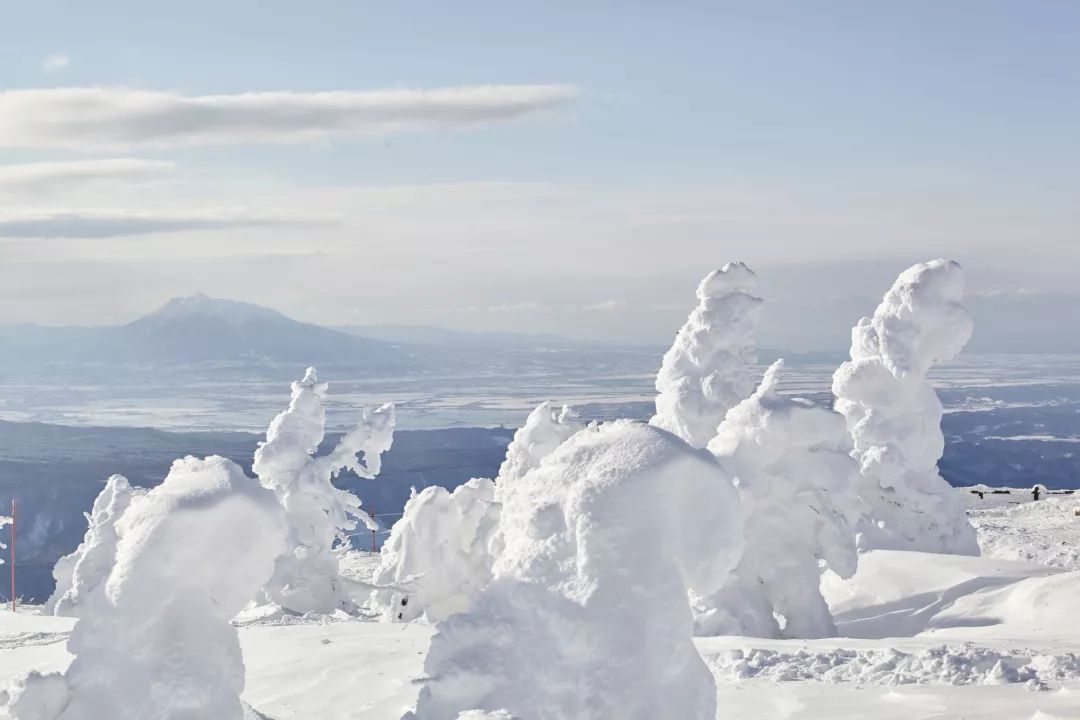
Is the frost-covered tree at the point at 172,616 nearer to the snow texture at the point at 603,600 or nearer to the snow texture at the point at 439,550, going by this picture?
the snow texture at the point at 603,600

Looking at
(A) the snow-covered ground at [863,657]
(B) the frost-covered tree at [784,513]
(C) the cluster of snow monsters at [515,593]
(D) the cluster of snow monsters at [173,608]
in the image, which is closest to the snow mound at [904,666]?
(A) the snow-covered ground at [863,657]

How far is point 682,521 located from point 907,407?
25788 millimetres

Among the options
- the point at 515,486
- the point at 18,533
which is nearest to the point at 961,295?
the point at 515,486

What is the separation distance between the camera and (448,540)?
25.8m

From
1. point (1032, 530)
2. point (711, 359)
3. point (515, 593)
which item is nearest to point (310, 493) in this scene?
point (711, 359)

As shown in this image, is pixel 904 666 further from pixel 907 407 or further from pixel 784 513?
pixel 907 407

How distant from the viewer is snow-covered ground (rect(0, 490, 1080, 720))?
13820 millimetres

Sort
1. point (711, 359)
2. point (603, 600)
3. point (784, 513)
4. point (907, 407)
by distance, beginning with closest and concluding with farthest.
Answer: point (603, 600), point (784, 513), point (711, 359), point (907, 407)

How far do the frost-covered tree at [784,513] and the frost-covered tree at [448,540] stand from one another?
5.69m

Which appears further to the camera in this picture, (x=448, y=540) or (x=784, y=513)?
(x=448, y=540)

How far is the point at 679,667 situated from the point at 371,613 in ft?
65.1

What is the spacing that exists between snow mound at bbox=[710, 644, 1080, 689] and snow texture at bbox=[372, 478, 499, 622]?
10.1 meters

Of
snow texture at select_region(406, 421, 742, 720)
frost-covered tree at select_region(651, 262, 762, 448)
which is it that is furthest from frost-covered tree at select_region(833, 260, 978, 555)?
snow texture at select_region(406, 421, 742, 720)

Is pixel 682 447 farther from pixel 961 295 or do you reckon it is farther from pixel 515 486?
pixel 961 295
